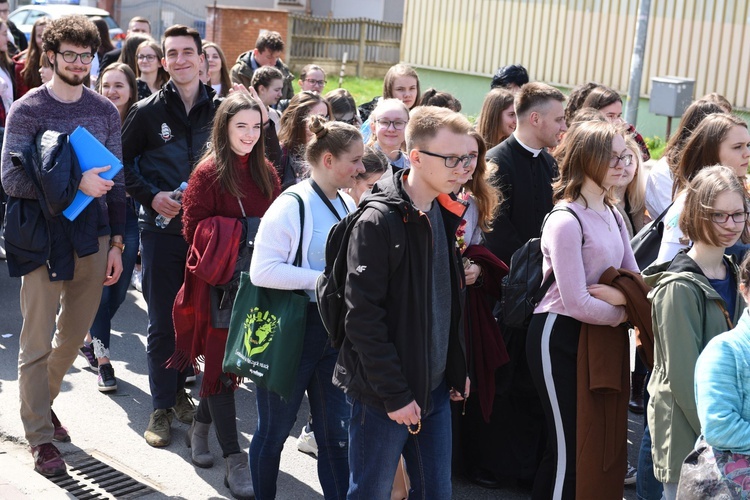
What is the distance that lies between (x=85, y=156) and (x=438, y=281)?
219 centimetres

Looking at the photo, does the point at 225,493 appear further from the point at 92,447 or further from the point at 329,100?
the point at 329,100

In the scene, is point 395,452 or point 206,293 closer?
point 395,452

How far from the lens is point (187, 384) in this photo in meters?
6.49


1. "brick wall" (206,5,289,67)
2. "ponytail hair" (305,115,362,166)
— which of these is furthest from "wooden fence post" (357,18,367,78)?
"ponytail hair" (305,115,362,166)

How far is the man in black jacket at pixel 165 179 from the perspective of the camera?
5.54 metres

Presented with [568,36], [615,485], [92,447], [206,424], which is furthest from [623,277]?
[568,36]

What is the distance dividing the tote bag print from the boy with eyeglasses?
1.14 metres

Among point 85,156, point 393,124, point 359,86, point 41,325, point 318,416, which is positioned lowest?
point 318,416

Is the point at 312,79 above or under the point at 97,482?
above

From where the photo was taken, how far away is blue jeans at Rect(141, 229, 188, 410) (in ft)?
18.2

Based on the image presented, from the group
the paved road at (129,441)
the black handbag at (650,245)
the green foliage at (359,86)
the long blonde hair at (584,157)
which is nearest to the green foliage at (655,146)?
the green foliage at (359,86)

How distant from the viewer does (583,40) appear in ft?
53.7

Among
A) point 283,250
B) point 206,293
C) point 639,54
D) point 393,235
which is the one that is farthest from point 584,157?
point 639,54

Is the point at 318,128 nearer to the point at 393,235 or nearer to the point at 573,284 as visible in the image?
the point at 393,235
